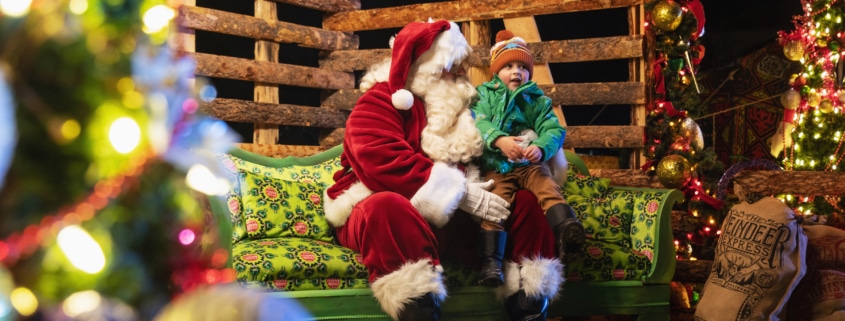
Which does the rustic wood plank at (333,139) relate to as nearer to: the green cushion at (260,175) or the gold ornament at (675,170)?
the green cushion at (260,175)

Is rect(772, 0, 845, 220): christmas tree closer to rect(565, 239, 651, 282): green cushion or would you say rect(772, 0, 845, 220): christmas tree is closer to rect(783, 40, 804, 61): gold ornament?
rect(783, 40, 804, 61): gold ornament

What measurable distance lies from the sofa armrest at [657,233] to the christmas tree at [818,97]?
232cm

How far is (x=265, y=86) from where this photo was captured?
16.9 ft

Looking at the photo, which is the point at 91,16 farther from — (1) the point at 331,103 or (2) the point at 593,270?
(1) the point at 331,103

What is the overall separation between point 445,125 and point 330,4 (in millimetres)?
2573

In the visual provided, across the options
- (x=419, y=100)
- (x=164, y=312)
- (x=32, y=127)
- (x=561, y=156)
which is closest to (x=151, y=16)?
(x=32, y=127)

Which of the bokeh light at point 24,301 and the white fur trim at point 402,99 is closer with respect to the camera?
the bokeh light at point 24,301

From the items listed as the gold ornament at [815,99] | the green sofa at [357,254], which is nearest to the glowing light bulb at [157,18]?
the green sofa at [357,254]

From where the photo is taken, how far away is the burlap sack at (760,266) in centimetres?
326

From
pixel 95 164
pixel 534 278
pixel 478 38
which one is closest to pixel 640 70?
pixel 478 38

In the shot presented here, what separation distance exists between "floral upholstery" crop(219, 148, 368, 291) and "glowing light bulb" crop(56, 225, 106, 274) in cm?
189

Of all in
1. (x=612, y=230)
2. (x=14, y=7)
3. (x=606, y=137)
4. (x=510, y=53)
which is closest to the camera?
(x=14, y=7)

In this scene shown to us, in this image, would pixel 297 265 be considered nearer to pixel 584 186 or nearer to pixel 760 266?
pixel 584 186

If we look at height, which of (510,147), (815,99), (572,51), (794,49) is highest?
(794,49)
